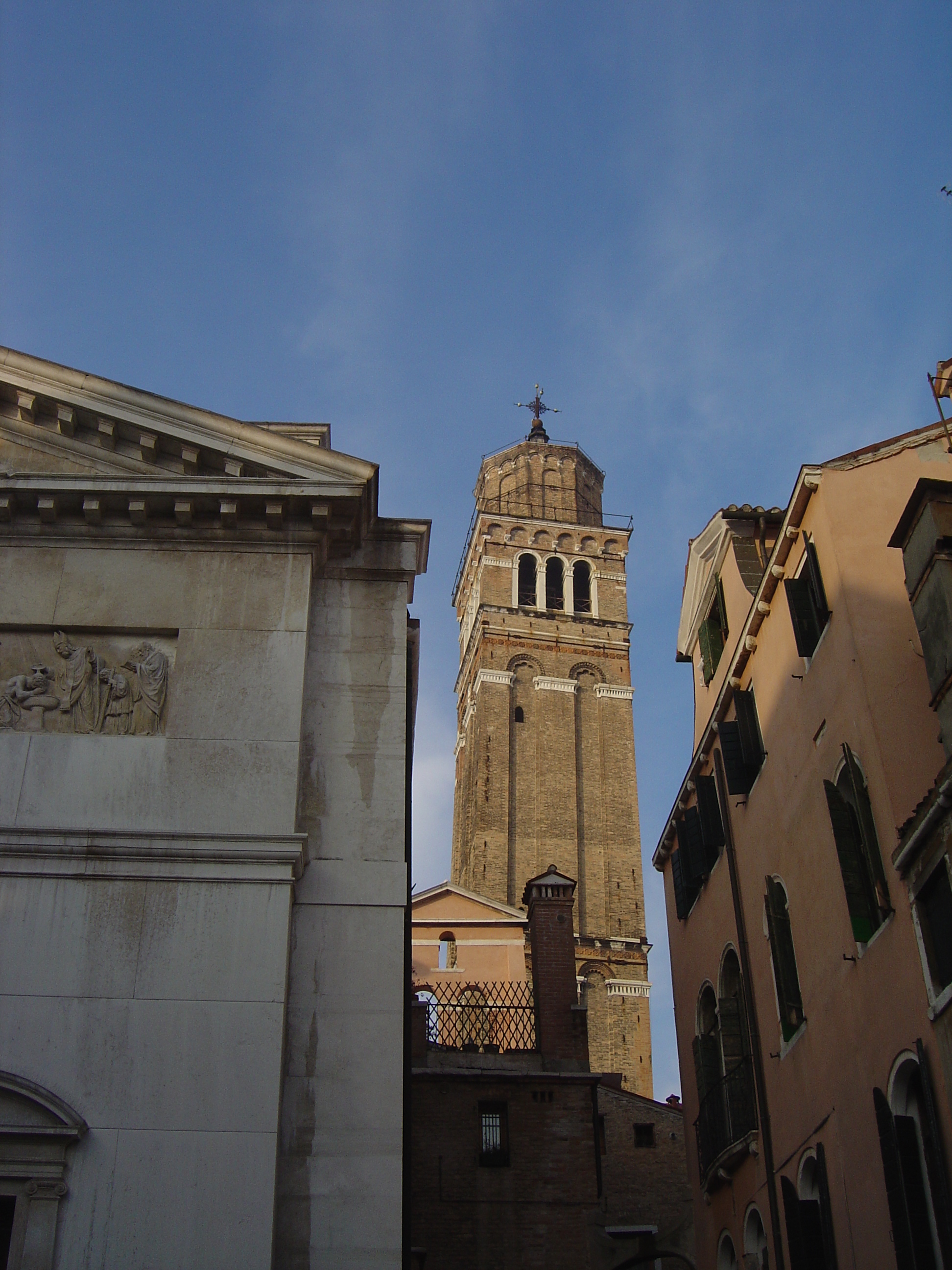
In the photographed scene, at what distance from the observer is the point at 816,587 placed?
1441cm

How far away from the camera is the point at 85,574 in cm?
1345

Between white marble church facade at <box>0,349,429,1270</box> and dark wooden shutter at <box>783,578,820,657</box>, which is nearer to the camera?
white marble church facade at <box>0,349,429,1270</box>

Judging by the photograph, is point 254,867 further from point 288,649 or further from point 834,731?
point 834,731

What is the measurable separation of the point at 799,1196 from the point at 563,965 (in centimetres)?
975

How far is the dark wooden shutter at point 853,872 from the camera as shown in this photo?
493 inches

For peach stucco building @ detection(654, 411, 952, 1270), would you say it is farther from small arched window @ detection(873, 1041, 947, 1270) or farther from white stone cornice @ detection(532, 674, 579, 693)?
white stone cornice @ detection(532, 674, 579, 693)

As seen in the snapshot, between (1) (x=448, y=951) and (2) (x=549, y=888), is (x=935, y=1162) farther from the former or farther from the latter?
(1) (x=448, y=951)

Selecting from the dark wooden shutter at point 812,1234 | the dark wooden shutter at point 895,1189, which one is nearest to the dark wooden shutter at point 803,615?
the dark wooden shutter at point 895,1189

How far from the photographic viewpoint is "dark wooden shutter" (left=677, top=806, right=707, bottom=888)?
19.0 meters

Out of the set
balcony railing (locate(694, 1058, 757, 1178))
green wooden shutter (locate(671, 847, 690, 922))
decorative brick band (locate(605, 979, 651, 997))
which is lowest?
balcony railing (locate(694, 1058, 757, 1178))

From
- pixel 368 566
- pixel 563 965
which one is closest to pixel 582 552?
pixel 563 965

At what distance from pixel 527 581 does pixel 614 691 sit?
7.83 metres

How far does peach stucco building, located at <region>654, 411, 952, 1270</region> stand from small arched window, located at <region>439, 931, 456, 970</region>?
15.1 m

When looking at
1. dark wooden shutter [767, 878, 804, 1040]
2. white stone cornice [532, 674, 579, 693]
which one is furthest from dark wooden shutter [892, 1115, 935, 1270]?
white stone cornice [532, 674, 579, 693]
